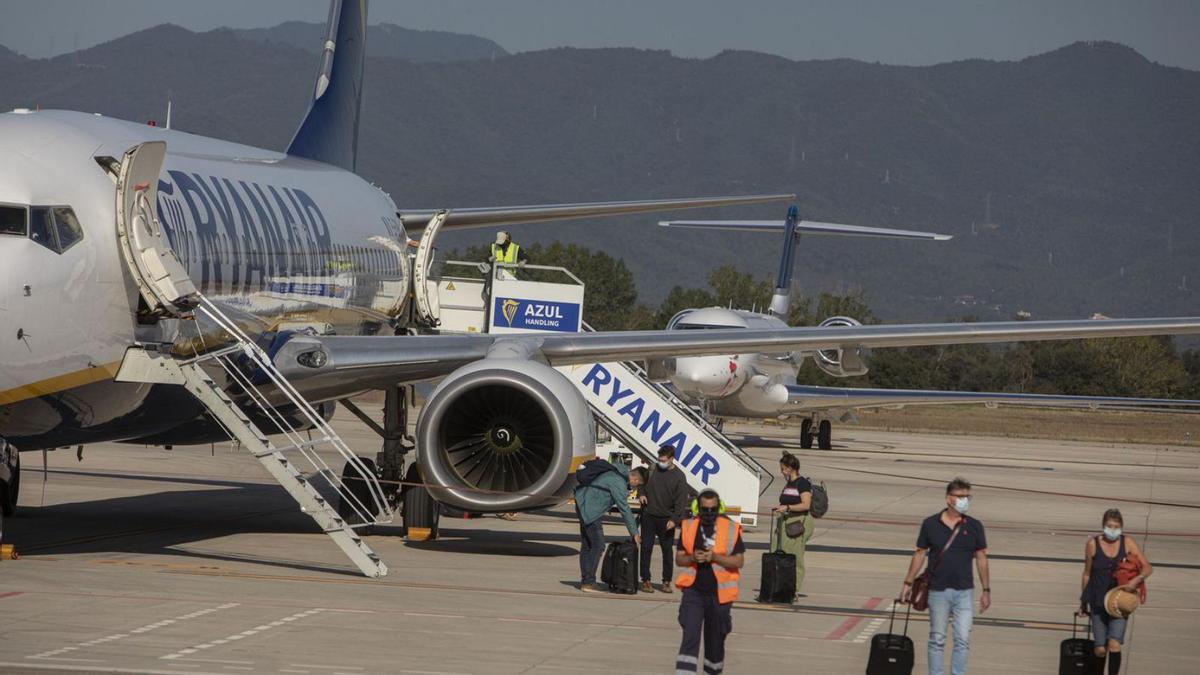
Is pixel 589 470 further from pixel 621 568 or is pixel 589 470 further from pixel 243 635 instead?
pixel 243 635

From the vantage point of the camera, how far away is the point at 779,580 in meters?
16.2

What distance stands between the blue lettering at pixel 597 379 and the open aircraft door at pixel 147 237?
10348 mm

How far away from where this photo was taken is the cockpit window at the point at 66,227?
571 inches

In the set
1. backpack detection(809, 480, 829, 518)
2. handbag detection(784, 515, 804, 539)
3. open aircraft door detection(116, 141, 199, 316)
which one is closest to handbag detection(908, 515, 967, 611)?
handbag detection(784, 515, 804, 539)

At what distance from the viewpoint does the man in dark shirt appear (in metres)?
11.4

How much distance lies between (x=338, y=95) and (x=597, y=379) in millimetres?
6535

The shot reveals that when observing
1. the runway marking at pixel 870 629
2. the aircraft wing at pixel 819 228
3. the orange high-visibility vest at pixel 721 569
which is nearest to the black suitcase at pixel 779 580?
the runway marking at pixel 870 629

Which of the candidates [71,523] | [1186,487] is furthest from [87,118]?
[1186,487]

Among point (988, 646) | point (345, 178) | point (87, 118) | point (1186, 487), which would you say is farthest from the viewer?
point (1186, 487)

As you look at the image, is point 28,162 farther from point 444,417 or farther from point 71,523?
point 71,523

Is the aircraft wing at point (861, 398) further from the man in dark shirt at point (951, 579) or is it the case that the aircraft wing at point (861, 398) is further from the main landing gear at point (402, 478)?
the man in dark shirt at point (951, 579)

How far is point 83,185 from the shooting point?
1488 cm

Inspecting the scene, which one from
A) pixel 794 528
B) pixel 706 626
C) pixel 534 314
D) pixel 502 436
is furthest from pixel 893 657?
pixel 534 314

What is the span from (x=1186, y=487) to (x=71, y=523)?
27.2 meters
